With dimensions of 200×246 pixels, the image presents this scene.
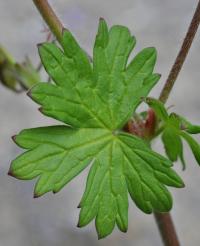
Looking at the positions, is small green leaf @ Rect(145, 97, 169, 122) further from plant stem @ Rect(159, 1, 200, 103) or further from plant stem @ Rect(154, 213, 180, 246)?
plant stem @ Rect(154, 213, 180, 246)

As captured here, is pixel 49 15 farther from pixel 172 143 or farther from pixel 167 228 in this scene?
pixel 167 228

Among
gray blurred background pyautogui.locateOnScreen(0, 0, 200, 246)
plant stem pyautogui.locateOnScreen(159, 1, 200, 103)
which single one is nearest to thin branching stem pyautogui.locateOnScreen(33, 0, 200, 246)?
plant stem pyautogui.locateOnScreen(159, 1, 200, 103)

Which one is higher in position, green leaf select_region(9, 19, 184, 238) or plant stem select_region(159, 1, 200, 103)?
plant stem select_region(159, 1, 200, 103)

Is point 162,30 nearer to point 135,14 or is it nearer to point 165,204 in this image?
point 135,14

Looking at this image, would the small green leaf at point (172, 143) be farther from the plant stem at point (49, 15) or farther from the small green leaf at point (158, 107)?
the plant stem at point (49, 15)

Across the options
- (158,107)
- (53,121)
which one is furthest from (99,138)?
(53,121)

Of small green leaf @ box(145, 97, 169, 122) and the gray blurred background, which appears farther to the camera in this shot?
the gray blurred background

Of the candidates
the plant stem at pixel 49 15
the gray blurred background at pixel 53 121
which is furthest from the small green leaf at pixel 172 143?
A: the gray blurred background at pixel 53 121
